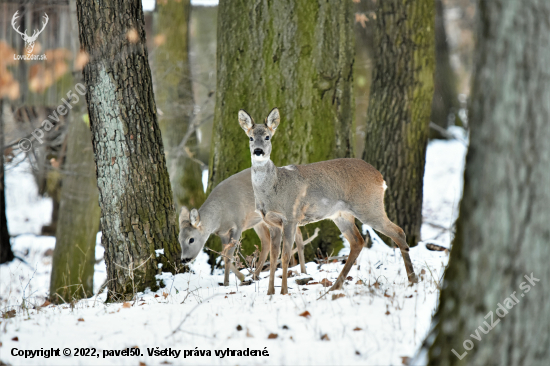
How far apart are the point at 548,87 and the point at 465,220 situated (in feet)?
2.80

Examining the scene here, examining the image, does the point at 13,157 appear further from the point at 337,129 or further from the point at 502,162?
the point at 502,162

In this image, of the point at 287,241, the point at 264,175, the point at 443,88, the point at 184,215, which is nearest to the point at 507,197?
the point at 287,241

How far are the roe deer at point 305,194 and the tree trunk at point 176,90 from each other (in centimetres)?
739

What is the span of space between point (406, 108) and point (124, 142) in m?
4.54

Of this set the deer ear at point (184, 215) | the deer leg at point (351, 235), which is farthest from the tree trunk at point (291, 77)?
the deer leg at point (351, 235)

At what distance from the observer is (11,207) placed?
699 inches

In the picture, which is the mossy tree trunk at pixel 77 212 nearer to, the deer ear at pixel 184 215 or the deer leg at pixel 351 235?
the deer ear at pixel 184 215

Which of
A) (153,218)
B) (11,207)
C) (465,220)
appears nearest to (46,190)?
(11,207)

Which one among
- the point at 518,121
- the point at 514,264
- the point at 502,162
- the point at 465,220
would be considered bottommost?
the point at 514,264

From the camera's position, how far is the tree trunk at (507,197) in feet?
9.77

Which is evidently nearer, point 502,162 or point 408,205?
point 502,162

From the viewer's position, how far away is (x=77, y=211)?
1131 cm

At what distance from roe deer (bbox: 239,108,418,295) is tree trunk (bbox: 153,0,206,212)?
739cm

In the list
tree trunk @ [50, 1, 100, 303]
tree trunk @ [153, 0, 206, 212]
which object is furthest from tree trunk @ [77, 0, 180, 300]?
tree trunk @ [153, 0, 206, 212]
